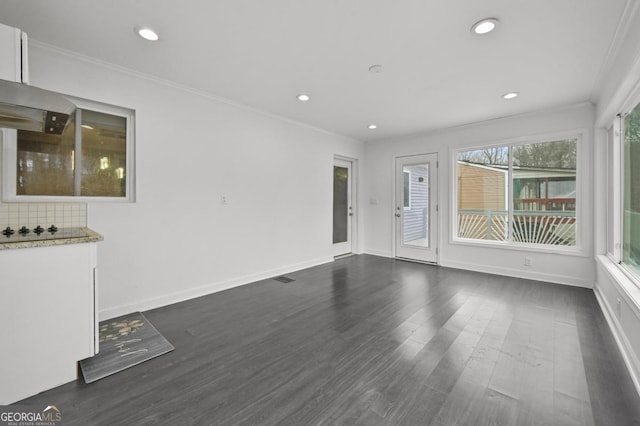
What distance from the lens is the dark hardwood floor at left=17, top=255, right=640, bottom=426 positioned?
5.27ft

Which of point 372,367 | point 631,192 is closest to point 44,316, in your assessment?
point 372,367

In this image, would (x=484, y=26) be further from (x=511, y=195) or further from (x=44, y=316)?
(x=44, y=316)

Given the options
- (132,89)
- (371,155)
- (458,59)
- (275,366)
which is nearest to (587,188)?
(458,59)

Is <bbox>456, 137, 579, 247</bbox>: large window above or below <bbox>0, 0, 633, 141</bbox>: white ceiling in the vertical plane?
below

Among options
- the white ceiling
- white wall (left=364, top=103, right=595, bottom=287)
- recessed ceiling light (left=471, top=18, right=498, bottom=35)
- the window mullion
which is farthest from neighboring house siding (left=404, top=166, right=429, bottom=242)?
recessed ceiling light (left=471, top=18, right=498, bottom=35)

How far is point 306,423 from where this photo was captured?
153 cm

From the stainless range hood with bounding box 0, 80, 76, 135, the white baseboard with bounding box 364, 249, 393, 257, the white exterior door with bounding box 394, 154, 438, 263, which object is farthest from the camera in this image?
the white baseboard with bounding box 364, 249, 393, 257

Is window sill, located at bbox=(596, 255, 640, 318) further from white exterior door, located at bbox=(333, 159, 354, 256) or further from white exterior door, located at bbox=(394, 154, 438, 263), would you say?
white exterior door, located at bbox=(333, 159, 354, 256)

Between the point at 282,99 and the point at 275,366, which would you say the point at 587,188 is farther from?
the point at 275,366

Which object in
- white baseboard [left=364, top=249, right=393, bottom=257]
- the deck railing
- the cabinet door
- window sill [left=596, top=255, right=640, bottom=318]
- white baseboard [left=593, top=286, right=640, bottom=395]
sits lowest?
white baseboard [left=593, top=286, right=640, bottom=395]

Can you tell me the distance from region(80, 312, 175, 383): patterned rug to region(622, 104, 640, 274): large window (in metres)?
4.34

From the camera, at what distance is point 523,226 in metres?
4.49

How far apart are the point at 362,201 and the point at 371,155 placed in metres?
1.08

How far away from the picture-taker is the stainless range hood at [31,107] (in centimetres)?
174
